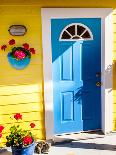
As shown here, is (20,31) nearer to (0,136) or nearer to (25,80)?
(25,80)

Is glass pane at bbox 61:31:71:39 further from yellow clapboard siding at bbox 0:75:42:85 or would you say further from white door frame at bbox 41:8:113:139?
yellow clapboard siding at bbox 0:75:42:85

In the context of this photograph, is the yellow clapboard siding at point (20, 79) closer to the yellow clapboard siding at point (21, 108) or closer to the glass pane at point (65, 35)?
Result: the yellow clapboard siding at point (21, 108)

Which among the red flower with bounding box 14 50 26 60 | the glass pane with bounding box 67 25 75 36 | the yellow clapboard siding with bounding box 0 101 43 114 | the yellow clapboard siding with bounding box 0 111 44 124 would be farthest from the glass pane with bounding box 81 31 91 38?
the yellow clapboard siding with bounding box 0 111 44 124

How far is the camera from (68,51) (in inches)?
265

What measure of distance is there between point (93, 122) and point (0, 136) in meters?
2.20

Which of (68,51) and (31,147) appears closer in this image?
(31,147)

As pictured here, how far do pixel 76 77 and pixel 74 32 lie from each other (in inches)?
38.2

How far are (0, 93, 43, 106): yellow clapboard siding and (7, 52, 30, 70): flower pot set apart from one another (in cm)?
59

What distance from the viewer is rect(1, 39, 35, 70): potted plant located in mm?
6266

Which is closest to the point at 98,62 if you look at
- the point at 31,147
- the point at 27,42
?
the point at 27,42

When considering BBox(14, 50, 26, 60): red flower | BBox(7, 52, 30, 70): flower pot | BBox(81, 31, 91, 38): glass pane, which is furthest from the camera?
BBox(81, 31, 91, 38): glass pane

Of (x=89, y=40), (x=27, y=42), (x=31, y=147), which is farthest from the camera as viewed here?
(x=89, y=40)

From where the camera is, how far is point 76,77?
6.87 meters

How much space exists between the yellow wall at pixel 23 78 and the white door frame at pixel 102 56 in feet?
0.36
